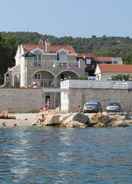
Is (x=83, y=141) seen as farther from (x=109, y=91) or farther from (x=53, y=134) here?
(x=109, y=91)

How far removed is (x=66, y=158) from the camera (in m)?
34.8

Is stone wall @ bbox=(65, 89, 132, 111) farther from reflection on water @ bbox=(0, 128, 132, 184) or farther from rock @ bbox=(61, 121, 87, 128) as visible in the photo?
reflection on water @ bbox=(0, 128, 132, 184)

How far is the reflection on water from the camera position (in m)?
27.4

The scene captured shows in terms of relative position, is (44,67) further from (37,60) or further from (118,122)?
(118,122)

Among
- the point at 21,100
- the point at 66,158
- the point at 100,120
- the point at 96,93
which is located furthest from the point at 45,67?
the point at 66,158

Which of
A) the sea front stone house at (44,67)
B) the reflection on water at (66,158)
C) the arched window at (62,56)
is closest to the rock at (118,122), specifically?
the reflection on water at (66,158)

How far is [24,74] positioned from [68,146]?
6550 cm

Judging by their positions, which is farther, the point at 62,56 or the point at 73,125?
the point at 62,56

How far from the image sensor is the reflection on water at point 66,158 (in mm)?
27425

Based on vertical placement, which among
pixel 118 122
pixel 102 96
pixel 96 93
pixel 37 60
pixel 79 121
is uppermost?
pixel 37 60

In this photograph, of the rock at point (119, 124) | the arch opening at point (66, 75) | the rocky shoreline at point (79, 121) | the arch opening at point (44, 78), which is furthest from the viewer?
the arch opening at point (66, 75)

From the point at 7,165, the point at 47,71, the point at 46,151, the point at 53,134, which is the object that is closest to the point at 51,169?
the point at 7,165

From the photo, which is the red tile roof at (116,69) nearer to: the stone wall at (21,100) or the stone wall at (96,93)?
the stone wall at (21,100)

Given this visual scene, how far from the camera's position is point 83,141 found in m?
46.7
